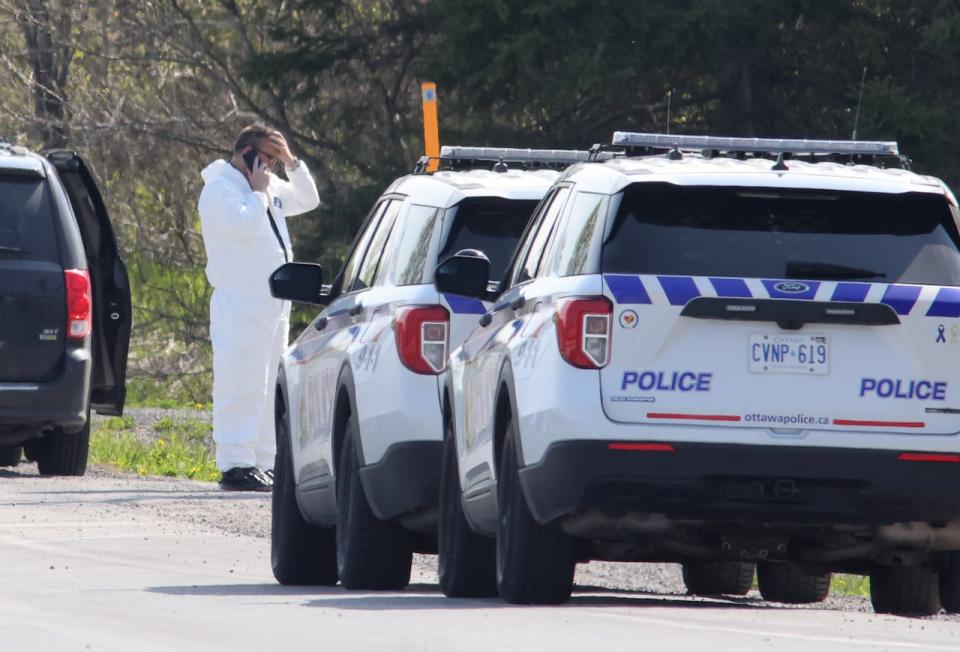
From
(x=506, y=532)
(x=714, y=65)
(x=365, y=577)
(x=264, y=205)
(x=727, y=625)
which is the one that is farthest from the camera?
(x=714, y=65)

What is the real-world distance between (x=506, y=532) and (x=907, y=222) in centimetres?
174

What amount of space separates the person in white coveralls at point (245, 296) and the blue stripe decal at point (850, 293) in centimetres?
806

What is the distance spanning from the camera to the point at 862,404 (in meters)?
8.33

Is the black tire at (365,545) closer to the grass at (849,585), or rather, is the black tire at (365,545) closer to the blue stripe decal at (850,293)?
the blue stripe decal at (850,293)

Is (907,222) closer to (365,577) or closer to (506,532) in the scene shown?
(506,532)

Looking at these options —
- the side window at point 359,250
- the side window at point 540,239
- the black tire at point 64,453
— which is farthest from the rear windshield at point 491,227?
the black tire at point 64,453

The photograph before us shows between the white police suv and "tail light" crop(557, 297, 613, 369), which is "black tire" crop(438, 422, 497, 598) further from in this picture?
"tail light" crop(557, 297, 613, 369)

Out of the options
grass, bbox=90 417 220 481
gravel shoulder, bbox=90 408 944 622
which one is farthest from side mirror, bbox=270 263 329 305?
grass, bbox=90 417 220 481

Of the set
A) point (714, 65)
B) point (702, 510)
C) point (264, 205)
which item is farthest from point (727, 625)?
point (714, 65)

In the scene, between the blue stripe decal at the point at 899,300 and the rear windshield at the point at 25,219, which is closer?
the blue stripe decal at the point at 899,300

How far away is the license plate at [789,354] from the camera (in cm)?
830

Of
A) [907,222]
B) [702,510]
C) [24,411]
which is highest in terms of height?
[907,222]

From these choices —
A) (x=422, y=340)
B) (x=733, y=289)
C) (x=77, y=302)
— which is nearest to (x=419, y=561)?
(x=422, y=340)

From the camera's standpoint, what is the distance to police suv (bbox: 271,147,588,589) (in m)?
10.1
